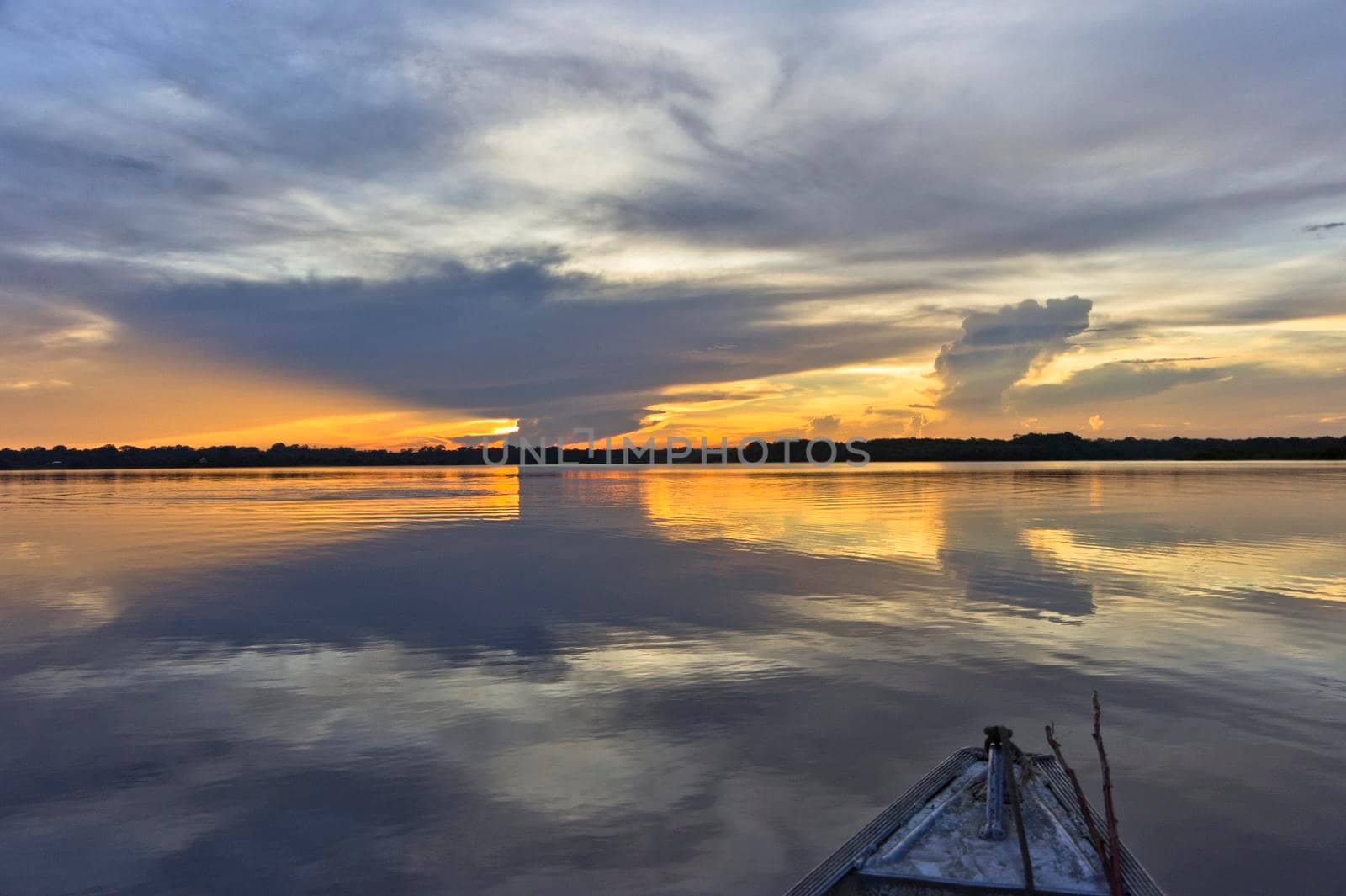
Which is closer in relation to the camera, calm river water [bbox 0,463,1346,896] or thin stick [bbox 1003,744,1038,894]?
thin stick [bbox 1003,744,1038,894]

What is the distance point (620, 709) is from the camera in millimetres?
9672

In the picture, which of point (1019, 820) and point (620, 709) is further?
point (620, 709)

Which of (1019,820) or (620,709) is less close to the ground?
(1019,820)

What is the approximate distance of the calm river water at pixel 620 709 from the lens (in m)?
6.51

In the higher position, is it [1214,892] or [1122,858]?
[1122,858]

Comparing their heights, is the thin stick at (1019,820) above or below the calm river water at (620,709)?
above

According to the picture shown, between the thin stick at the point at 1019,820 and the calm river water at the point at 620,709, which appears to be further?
the calm river water at the point at 620,709

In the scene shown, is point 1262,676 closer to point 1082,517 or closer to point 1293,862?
point 1293,862

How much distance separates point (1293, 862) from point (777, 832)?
380 centimetres

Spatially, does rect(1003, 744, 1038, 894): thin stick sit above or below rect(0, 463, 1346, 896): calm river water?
above

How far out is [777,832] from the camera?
22.2ft

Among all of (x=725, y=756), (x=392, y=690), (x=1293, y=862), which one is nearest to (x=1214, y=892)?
(x=1293, y=862)

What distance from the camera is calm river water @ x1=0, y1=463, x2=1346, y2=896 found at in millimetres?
6512

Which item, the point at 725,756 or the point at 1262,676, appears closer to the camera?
the point at 725,756
